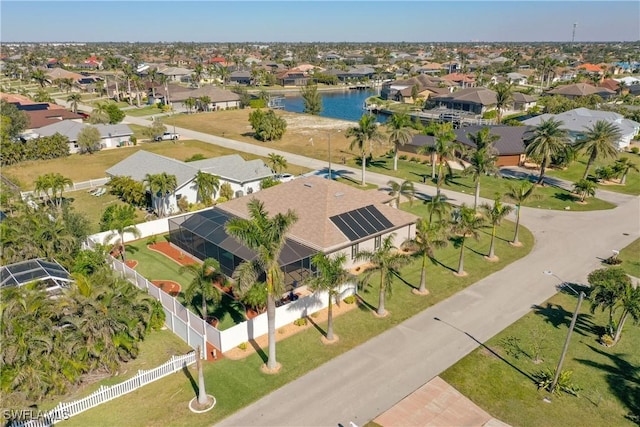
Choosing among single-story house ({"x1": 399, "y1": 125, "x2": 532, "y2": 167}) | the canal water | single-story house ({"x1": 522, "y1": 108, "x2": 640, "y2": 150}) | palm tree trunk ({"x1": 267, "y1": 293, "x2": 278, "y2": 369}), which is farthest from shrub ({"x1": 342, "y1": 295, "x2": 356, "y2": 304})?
the canal water

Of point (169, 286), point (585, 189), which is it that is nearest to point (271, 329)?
point (169, 286)

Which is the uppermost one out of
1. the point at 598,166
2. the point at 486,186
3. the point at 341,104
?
the point at 341,104

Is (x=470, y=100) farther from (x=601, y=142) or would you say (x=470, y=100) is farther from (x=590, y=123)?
(x=601, y=142)

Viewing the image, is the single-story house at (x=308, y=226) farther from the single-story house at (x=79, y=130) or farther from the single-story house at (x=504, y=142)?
the single-story house at (x=79, y=130)

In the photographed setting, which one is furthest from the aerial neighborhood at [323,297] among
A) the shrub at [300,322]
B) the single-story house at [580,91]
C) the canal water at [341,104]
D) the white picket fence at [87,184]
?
the single-story house at [580,91]

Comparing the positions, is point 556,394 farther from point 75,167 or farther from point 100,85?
point 100,85

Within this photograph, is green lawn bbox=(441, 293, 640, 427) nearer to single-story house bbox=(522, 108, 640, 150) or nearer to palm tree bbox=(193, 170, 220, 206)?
palm tree bbox=(193, 170, 220, 206)

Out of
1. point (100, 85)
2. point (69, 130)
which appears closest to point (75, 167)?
point (69, 130)
